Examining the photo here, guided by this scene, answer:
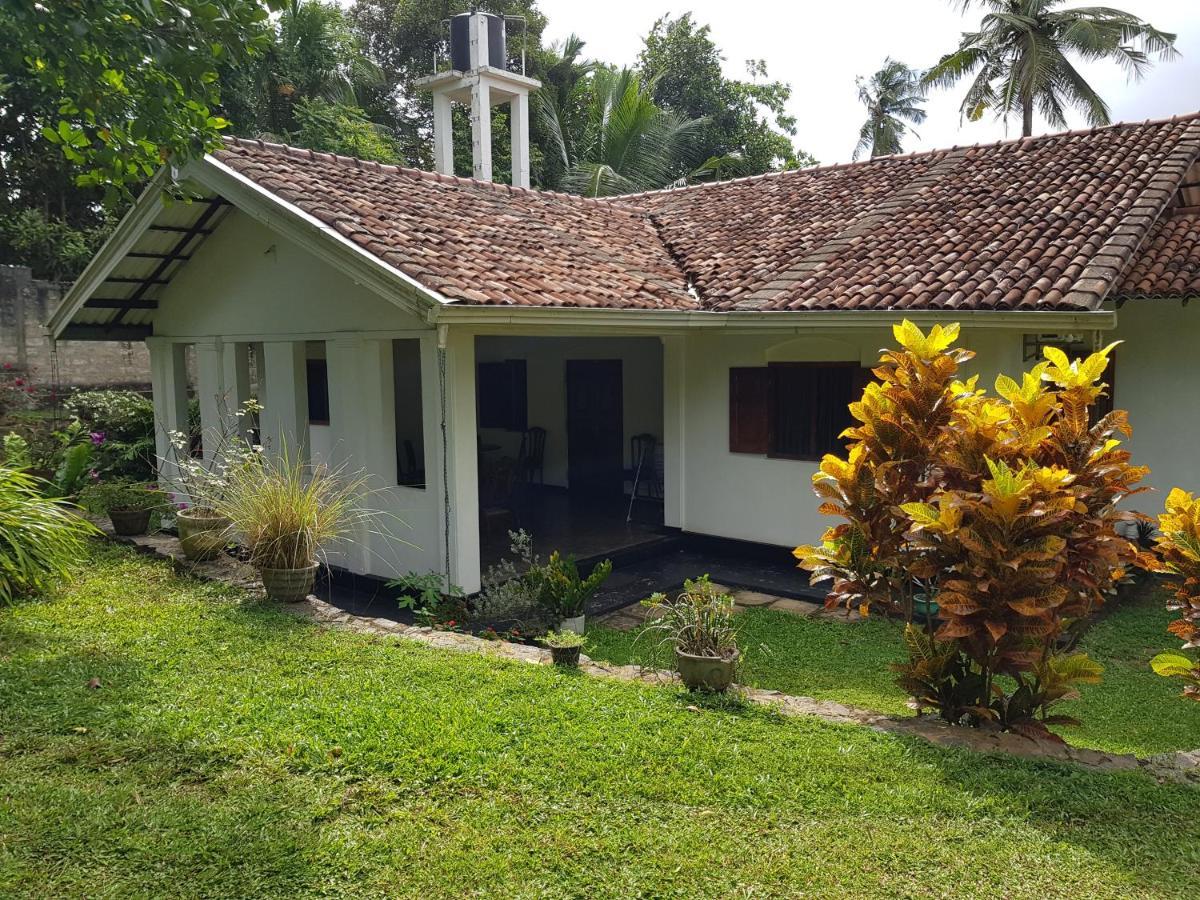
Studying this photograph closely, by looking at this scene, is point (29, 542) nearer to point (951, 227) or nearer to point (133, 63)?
point (133, 63)

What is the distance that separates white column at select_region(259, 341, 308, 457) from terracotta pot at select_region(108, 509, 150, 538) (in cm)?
158

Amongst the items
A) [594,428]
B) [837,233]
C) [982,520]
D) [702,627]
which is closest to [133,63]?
[702,627]

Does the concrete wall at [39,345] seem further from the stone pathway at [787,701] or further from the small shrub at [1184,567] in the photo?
the small shrub at [1184,567]

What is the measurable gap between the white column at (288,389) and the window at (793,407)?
489 centimetres

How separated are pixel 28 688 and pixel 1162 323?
11247mm

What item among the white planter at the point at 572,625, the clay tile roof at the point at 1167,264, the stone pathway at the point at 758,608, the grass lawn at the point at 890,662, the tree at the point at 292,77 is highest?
the tree at the point at 292,77

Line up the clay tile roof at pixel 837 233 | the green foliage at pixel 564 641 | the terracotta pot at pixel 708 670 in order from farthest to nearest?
the clay tile roof at pixel 837 233, the green foliage at pixel 564 641, the terracotta pot at pixel 708 670

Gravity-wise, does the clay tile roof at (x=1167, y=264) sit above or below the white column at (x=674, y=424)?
above

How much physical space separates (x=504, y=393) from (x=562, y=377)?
45.7 inches

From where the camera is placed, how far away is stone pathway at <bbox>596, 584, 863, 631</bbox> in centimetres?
877

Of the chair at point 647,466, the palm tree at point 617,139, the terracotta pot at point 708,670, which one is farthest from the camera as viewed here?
the palm tree at point 617,139

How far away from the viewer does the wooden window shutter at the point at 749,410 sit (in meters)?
10.7

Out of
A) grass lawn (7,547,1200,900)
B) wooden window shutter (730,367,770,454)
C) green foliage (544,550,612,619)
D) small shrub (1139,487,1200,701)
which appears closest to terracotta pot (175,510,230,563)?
grass lawn (7,547,1200,900)

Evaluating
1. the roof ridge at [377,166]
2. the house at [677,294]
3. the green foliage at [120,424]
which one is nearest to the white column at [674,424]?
the house at [677,294]
